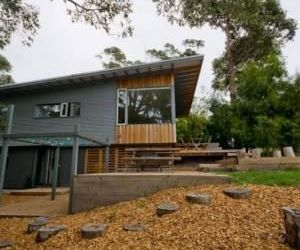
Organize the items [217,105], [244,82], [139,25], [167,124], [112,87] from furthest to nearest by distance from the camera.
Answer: [217,105], [244,82], [112,87], [167,124], [139,25]

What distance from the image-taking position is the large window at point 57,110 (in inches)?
525

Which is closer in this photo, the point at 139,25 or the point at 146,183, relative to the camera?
the point at 146,183

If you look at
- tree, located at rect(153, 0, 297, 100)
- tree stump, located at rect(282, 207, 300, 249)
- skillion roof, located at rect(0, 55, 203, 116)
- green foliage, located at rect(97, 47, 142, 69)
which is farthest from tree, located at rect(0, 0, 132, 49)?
green foliage, located at rect(97, 47, 142, 69)

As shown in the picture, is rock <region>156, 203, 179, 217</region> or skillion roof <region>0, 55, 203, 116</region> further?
skillion roof <region>0, 55, 203, 116</region>

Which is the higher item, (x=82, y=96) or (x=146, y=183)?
(x=82, y=96)

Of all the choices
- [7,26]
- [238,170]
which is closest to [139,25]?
[7,26]

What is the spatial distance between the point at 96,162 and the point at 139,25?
20.5 feet

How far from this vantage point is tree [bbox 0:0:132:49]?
9289mm

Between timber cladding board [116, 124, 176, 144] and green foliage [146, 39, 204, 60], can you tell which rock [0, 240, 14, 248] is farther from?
green foliage [146, 39, 204, 60]

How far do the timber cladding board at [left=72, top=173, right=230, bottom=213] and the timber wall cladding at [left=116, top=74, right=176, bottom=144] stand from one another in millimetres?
5814

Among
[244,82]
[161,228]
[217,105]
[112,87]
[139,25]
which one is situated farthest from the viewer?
[217,105]

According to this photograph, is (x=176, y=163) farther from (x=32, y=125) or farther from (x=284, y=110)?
(x=32, y=125)

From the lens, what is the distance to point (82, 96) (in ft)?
43.6

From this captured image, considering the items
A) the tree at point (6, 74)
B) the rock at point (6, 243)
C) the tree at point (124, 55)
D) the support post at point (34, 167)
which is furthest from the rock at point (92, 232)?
the tree at point (6, 74)
